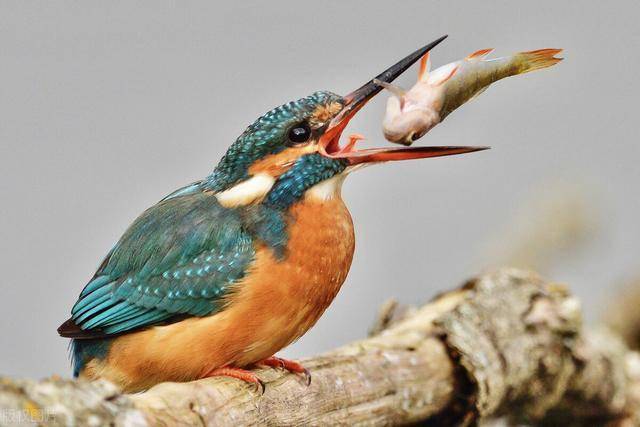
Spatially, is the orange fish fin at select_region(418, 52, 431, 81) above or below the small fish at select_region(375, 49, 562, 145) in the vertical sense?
above

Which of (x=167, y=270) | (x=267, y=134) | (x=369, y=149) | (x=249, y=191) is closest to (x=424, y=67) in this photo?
(x=369, y=149)

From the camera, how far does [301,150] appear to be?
3699mm

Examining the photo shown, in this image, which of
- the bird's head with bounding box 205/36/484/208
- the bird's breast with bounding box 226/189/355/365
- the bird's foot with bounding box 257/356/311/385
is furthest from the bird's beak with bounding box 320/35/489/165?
the bird's foot with bounding box 257/356/311/385

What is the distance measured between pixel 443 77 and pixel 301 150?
63cm

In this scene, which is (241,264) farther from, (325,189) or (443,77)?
(443,77)

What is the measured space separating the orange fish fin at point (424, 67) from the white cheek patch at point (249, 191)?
0.72 m

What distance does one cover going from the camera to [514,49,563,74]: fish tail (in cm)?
352

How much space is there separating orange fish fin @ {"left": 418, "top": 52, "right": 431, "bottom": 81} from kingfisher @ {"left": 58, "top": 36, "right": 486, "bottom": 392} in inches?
1.6

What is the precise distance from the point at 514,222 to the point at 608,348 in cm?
171

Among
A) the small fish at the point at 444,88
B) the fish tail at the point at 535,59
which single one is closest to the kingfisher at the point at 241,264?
the small fish at the point at 444,88

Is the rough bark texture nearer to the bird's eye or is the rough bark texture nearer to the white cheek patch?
the white cheek patch

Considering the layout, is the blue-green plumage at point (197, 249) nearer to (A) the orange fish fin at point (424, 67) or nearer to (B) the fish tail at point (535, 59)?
(A) the orange fish fin at point (424, 67)

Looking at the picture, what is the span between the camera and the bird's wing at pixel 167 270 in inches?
142

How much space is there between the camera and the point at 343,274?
3.84 meters
